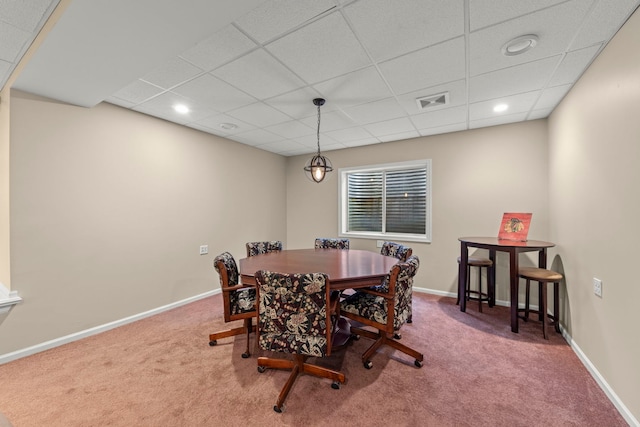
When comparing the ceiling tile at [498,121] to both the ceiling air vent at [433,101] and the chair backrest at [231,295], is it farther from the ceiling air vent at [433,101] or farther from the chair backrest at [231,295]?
the chair backrest at [231,295]

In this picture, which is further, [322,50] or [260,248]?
[260,248]

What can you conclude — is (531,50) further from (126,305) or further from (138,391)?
(126,305)

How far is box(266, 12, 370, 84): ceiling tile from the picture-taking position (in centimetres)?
171

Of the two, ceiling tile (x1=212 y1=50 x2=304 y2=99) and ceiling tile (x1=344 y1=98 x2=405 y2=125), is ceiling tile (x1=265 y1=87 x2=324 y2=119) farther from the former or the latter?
ceiling tile (x1=344 y1=98 x2=405 y2=125)

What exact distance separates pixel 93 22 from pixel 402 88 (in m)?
2.34

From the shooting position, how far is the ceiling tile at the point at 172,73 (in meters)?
2.11

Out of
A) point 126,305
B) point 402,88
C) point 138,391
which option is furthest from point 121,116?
point 402,88

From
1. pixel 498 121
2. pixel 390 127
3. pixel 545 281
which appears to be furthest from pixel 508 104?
pixel 545 281

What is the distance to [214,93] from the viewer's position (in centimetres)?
261

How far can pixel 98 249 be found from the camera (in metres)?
2.83

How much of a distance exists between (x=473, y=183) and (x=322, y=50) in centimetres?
301

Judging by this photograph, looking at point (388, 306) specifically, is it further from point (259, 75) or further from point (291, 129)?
point (291, 129)

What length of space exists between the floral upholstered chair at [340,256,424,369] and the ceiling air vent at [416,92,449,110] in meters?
1.70

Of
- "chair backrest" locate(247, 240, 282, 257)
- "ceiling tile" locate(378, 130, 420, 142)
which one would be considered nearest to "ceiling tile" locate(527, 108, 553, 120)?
"ceiling tile" locate(378, 130, 420, 142)
